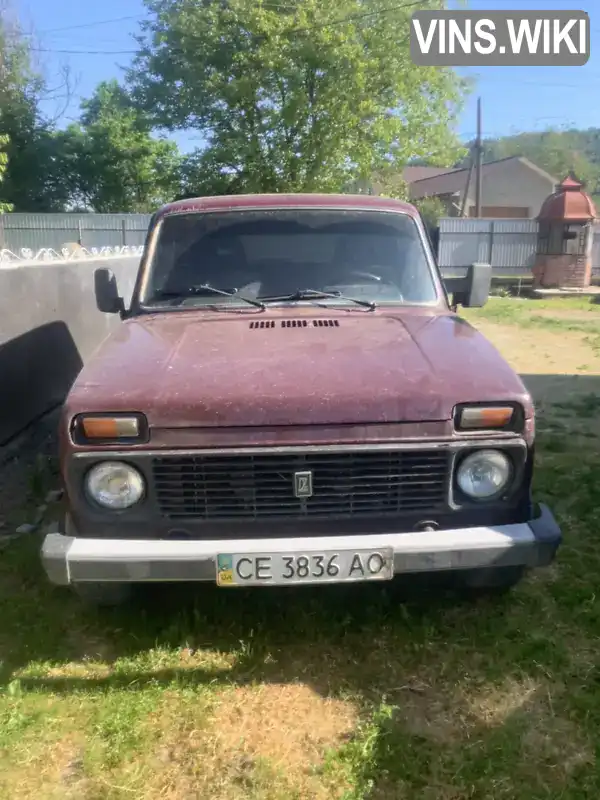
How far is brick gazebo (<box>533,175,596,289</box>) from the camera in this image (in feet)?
69.7

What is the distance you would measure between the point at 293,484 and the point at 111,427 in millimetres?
735

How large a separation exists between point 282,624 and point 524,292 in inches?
767

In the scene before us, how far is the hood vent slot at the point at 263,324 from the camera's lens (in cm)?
372

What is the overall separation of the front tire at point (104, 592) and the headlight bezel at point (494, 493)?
155cm

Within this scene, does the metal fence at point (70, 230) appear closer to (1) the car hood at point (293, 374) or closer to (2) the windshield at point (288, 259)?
(2) the windshield at point (288, 259)

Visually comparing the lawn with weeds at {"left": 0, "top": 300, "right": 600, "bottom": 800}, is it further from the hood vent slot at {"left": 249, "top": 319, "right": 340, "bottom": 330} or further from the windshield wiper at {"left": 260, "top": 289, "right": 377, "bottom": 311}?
the windshield wiper at {"left": 260, "top": 289, "right": 377, "bottom": 311}

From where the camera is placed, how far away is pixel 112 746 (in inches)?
110

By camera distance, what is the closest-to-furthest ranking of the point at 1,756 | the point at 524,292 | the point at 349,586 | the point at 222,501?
the point at 1,756 < the point at 222,501 < the point at 349,586 < the point at 524,292

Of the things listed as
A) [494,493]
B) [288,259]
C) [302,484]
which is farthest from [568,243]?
[302,484]

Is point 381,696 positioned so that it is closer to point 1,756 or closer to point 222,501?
point 222,501

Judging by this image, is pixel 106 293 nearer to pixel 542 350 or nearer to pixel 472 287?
pixel 472 287

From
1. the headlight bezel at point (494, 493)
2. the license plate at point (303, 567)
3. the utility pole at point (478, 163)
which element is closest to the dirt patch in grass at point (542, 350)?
the headlight bezel at point (494, 493)

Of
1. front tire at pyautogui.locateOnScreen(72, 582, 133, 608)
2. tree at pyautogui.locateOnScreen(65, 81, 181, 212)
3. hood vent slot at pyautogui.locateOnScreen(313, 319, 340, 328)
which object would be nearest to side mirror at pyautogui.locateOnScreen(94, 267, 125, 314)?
hood vent slot at pyautogui.locateOnScreen(313, 319, 340, 328)

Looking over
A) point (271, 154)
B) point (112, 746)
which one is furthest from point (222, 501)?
point (271, 154)
